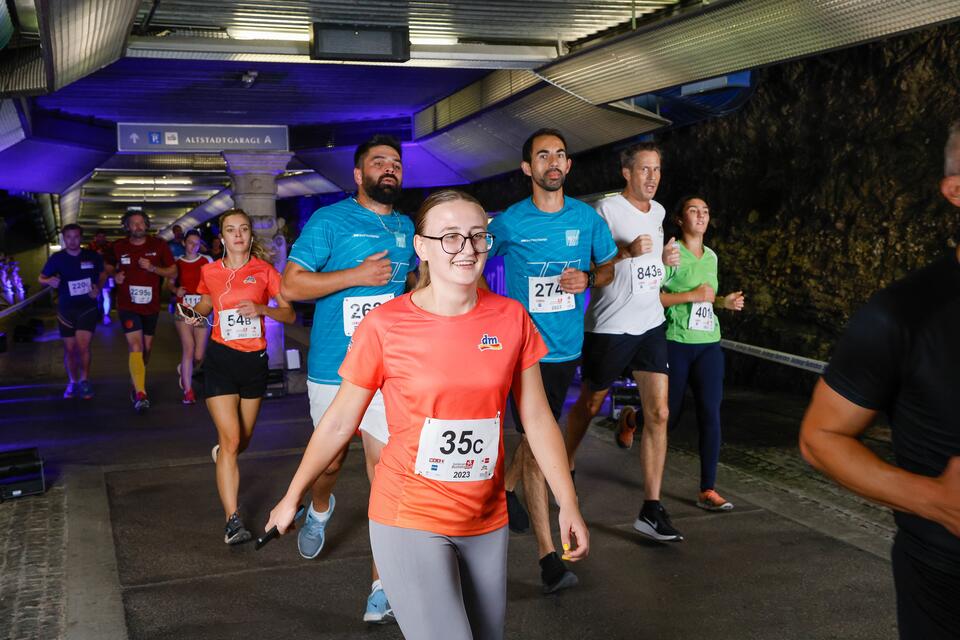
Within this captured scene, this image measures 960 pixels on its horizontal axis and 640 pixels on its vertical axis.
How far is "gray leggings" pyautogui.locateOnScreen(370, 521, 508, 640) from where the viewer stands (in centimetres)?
246

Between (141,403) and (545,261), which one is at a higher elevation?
(545,261)

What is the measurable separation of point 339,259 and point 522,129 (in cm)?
948

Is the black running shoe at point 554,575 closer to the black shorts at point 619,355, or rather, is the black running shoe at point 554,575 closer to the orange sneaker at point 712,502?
the black shorts at point 619,355

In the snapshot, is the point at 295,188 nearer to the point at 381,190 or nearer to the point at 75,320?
the point at 75,320

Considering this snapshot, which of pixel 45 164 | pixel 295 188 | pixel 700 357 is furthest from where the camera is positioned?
pixel 295 188

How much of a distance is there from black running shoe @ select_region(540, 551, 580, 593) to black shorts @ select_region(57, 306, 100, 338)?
797cm

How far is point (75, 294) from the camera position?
428 inches

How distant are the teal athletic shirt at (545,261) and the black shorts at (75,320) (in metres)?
7.65

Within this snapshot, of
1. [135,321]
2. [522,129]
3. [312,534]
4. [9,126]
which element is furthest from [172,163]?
[312,534]

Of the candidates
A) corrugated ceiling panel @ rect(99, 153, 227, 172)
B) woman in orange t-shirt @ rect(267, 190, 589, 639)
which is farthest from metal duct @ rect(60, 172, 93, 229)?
woman in orange t-shirt @ rect(267, 190, 589, 639)

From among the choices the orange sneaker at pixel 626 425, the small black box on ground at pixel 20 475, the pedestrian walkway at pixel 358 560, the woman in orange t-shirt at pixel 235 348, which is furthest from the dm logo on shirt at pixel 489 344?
the small black box on ground at pixel 20 475

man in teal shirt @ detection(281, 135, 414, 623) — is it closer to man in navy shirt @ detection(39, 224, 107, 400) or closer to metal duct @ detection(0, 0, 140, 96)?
metal duct @ detection(0, 0, 140, 96)

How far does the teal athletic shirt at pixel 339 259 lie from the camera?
4293 mm

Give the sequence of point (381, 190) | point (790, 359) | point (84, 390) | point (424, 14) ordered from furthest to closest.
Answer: point (84, 390)
point (424, 14)
point (790, 359)
point (381, 190)
